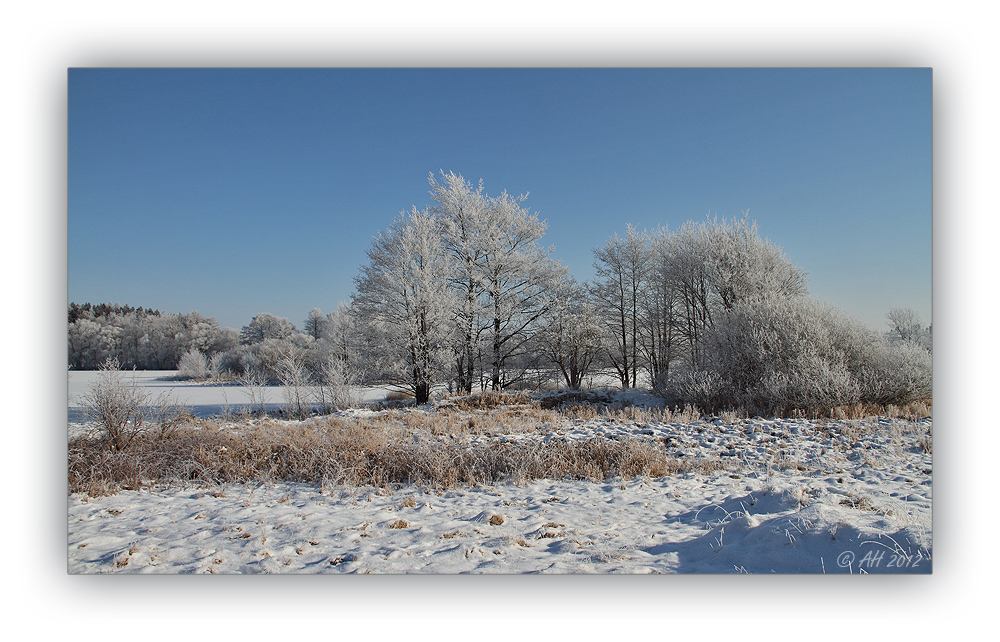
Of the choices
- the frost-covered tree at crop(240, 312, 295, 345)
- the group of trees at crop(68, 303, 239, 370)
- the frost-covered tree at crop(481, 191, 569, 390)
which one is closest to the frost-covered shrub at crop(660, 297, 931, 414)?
the frost-covered tree at crop(481, 191, 569, 390)

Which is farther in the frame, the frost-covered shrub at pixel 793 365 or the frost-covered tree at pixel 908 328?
the frost-covered shrub at pixel 793 365

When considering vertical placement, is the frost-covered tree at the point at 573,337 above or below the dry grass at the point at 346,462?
above

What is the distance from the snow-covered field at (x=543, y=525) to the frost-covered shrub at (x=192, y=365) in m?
1.61

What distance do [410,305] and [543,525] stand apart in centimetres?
1139

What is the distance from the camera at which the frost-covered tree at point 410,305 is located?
13.9 metres

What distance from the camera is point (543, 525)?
3215 mm

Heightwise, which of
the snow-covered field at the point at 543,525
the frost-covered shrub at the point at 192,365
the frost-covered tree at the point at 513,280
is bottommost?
the snow-covered field at the point at 543,525

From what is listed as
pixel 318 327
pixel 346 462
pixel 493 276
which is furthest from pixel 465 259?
pixel 346 462

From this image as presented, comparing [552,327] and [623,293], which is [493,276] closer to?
[552,327]

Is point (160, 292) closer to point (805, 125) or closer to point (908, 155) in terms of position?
point (805, 125)

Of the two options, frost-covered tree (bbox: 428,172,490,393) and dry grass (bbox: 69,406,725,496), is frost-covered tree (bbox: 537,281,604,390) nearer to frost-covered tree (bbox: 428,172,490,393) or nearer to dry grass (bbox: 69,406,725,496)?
frost-covered tree (bbox: 428,172,490,393)

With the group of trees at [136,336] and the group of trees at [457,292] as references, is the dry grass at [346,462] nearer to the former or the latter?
the group of trees at [136,336]

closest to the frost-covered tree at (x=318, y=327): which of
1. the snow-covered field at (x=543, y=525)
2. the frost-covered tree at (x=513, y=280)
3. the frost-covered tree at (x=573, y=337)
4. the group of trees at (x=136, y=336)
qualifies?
the group of trees at (x=136, y=336)

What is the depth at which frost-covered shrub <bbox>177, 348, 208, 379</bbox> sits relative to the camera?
19.5ft
